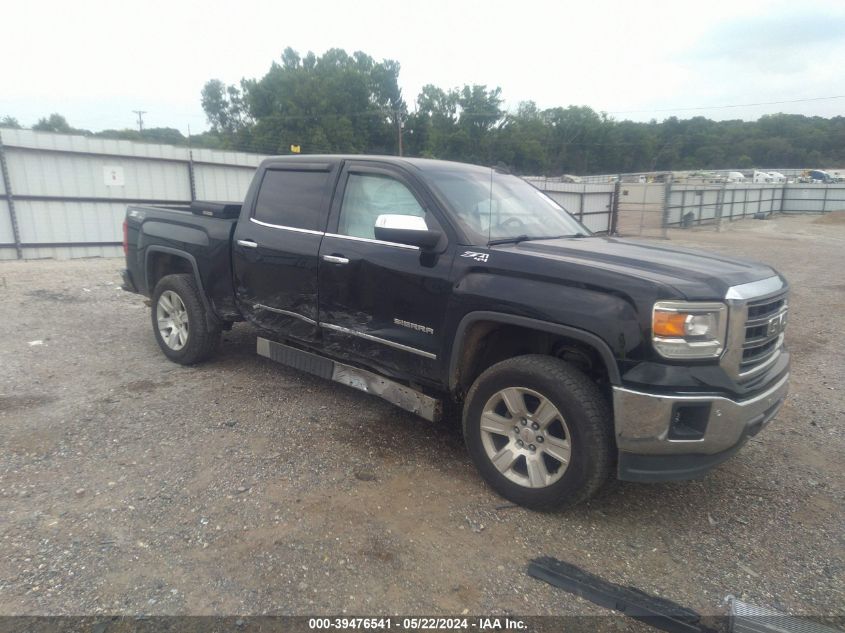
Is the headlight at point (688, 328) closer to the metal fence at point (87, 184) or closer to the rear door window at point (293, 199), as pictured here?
the rear door window at point (293, 199)

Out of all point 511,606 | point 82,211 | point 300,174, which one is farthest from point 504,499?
point 82,211

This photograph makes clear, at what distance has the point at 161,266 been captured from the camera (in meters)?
5.75

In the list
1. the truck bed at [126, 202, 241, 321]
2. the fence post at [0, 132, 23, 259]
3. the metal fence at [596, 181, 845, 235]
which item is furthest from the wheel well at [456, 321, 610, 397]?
the metal fence at [596, 181, 845, 235]

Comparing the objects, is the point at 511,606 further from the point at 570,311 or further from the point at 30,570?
the point at 30,570

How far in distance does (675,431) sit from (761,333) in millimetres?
803

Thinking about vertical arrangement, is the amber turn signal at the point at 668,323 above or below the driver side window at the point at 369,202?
below

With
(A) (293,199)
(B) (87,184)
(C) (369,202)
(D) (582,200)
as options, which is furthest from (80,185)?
(D) (582,200)

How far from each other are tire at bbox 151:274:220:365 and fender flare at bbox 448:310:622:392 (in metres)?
2.73

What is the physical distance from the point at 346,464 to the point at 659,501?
1937 mm

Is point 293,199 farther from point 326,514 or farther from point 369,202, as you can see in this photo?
point 326,514

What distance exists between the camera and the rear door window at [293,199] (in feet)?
14.3

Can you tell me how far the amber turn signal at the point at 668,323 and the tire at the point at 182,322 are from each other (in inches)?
154

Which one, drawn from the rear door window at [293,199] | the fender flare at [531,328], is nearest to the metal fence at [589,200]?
the rear door window at [293,199]

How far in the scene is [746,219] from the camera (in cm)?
3272
